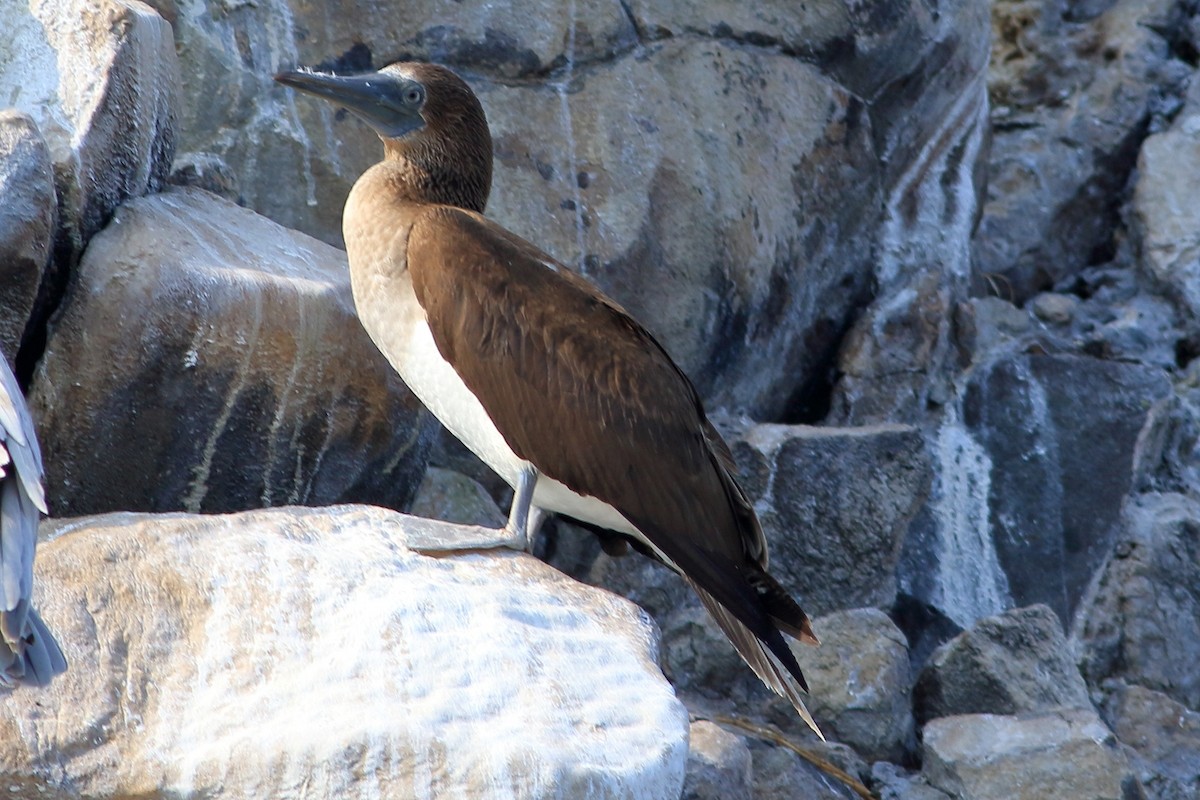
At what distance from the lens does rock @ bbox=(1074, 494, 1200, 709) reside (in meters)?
6.55

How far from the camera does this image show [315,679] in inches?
135

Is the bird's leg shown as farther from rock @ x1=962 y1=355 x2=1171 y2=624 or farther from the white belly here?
rock @ x1=962 y1=355 x2=1171 y2=624

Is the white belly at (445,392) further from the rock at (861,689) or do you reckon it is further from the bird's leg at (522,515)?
the rock at (861,689)

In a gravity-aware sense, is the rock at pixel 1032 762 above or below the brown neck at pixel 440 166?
below

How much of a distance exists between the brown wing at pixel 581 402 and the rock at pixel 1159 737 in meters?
2.49

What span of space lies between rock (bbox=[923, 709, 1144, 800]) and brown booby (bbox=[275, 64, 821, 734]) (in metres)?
1.43

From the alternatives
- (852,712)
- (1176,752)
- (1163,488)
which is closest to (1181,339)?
(1163,488)

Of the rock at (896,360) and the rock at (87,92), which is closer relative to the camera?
the rock at (87,92)

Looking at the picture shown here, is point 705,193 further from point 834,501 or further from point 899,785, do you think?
point 899,785

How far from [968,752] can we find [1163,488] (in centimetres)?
230

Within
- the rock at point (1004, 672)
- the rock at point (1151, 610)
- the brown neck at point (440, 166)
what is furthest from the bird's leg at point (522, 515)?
the rock at point (1151, 610)

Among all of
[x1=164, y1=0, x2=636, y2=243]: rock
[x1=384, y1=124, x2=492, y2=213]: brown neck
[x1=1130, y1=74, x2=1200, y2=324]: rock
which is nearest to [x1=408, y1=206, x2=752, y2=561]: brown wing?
[x1=384, y1=124, x2=492, y2=213]: brown neck

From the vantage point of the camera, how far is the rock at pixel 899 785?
5.56 metres

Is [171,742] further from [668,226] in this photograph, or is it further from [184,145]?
[668,226]
